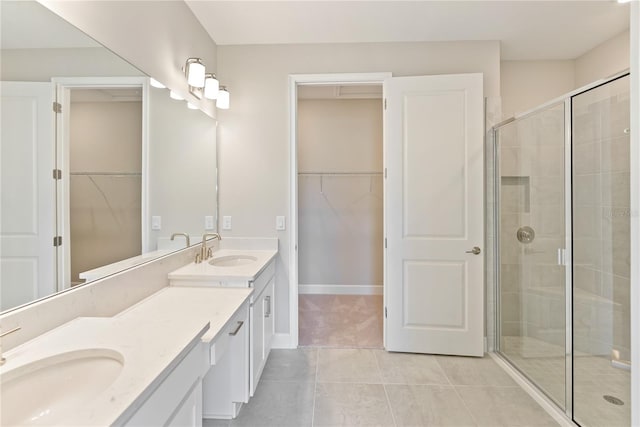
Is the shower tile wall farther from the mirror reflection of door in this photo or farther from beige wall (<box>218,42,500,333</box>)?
the mirror reflection of door

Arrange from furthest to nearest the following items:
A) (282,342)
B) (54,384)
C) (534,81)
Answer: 1. (534,81)
2. (282,342)
3. (54,384)

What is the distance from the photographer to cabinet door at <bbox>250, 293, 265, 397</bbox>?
174 cm

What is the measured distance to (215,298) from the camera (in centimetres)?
146

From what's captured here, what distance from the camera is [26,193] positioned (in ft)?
3.05

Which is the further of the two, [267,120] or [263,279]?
[267,120]

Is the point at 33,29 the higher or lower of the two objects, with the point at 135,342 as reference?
higher

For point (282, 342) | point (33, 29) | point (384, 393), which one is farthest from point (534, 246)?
point (33, 29)

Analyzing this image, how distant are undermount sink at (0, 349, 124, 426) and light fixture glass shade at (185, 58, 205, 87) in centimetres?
177

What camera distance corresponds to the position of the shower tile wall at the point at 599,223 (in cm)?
172

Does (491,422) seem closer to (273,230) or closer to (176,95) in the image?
(273,230)

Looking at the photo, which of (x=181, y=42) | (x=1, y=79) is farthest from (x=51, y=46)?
(x=181, y=42)

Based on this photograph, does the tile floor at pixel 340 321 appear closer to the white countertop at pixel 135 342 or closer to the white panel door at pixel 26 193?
the white countertop at pixel 135 342

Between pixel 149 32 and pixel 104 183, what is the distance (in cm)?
97

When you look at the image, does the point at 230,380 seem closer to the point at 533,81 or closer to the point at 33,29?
the point at 33,29
